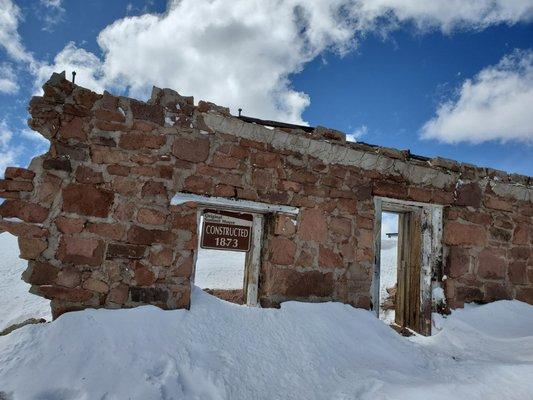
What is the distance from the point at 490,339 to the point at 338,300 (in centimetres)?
171

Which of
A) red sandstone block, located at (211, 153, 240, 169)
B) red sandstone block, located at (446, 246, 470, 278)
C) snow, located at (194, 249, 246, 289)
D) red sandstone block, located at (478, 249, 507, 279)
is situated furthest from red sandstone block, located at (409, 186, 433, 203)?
snow, located at (194, 249, 246, 289)

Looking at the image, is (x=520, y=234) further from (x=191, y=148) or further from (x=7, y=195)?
(x=7, y=195)

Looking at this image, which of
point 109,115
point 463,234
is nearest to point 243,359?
point 109,115

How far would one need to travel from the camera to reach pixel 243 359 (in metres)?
2.78

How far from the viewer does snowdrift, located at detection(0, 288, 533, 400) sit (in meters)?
2.31

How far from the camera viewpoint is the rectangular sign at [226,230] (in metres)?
3.44

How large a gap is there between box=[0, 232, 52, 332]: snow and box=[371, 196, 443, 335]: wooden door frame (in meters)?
6.49

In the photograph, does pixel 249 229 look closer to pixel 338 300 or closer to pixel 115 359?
pixel 338 300

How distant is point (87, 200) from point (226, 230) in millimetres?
1256

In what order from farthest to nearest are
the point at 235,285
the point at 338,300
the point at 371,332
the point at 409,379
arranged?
the point at 235,285
the point at 338,300
the point at 371,332
the point at 409,379

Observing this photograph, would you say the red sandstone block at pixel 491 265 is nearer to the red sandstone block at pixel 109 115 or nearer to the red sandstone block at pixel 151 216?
the red sandstone block at pixel 151 216

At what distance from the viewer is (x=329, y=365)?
292 cm

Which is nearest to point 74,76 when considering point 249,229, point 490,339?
point 249,229

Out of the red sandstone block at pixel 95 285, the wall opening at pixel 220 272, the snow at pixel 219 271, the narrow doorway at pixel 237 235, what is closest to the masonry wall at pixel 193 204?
the red sandstone block at pixel 95 285
